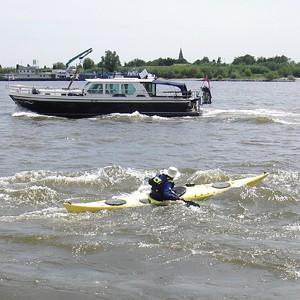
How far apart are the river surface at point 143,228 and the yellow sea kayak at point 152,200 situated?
0.62 ft

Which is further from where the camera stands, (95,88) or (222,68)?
(222,68)

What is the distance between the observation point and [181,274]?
8766mm

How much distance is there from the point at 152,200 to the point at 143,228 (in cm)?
164

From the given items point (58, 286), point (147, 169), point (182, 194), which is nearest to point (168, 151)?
point (147, 169)

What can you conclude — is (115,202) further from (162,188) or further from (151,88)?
(151,88)

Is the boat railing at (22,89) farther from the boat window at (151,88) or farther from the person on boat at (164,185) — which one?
the person on boat at (164,185)

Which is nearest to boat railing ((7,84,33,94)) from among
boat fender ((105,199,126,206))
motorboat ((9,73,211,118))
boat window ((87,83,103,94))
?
motorboat ((9,73,211,118))

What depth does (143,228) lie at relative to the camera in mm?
11188

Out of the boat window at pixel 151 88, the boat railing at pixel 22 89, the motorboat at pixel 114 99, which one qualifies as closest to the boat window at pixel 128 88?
the motorboat at pixel 114 99

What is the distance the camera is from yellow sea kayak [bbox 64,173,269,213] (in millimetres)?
12120

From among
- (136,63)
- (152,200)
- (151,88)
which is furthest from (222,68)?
(152,200)

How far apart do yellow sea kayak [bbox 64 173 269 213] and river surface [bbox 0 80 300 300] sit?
19cm

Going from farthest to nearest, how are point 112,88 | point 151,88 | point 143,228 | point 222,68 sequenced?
point 222,68 < point 151,88 < point 112,88 < point 143,228

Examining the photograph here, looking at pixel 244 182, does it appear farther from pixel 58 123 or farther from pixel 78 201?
pixel 58 123
